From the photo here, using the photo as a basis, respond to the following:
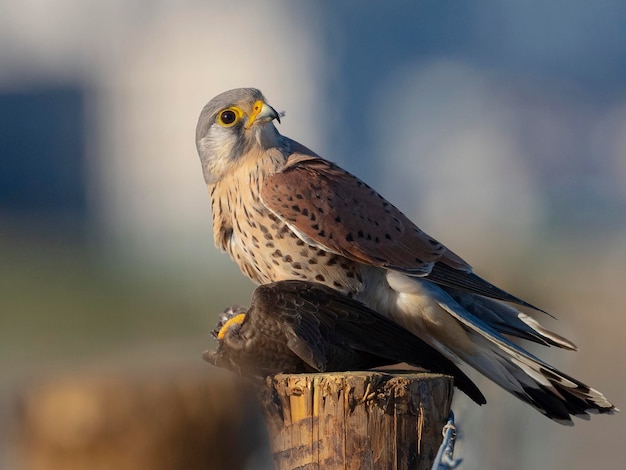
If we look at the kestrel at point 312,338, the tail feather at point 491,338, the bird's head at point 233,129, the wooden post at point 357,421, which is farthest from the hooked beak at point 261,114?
the wooden post at point 357,421

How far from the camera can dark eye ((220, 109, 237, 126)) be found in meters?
3.62

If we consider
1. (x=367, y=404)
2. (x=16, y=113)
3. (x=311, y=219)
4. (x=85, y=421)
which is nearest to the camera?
(x=85, y=421)

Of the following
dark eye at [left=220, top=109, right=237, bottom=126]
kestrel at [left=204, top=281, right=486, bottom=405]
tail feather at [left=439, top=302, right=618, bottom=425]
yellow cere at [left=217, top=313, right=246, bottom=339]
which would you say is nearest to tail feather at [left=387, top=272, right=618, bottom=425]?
tail feather at [left=439, top=302, right=618, bottom=425]

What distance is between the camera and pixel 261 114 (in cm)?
357

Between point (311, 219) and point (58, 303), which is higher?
point (311, 219)

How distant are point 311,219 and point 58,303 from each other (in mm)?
10223

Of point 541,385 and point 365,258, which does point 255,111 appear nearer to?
point 365,258

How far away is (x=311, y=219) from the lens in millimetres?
3334

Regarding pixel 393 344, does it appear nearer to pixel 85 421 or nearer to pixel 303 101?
pixel 85 421

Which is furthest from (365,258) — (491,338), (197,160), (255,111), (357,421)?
(197,160)

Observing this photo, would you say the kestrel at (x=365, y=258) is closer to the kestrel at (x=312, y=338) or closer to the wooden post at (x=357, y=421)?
the kestrel at (x=312, y=338)

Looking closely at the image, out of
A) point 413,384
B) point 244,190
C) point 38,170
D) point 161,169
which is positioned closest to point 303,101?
point 161,169

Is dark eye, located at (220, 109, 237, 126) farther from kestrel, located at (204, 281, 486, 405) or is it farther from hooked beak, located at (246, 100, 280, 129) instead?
kestrel, located at (204, 281, 486, 405)

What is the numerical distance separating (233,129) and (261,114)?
0.11 m
